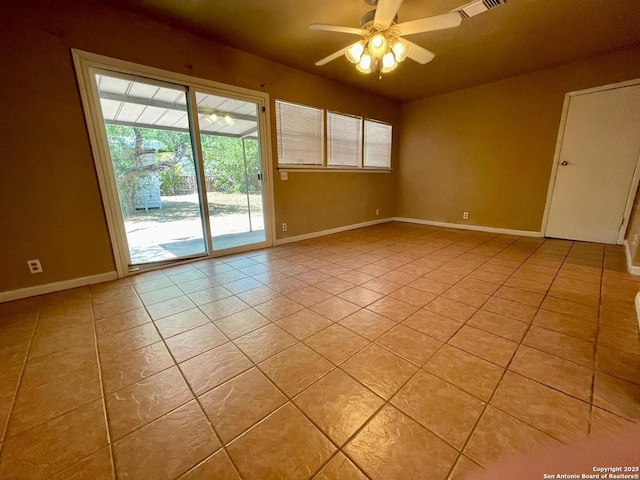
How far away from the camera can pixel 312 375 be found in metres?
1.33

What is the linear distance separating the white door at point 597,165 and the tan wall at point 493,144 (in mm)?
168

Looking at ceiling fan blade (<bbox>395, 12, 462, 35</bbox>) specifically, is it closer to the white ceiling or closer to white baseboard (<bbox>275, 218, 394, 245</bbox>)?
the white ceiling

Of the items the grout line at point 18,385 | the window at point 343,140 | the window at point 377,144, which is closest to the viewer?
the grout line at point 18,385

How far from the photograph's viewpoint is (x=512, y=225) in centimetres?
432

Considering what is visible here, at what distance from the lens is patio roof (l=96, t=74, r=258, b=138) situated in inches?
103

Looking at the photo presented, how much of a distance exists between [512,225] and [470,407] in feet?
13.9

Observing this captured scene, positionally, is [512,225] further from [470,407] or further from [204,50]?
[204,50]

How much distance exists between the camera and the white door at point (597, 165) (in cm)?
328

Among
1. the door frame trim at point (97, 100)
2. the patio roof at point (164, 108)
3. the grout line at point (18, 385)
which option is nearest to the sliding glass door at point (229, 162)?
the patio roof at point (164, 108)

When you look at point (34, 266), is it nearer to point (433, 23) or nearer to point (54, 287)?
point (54, 287)

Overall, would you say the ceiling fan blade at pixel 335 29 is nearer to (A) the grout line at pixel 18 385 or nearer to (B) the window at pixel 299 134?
(B) the window at pixel 299 134

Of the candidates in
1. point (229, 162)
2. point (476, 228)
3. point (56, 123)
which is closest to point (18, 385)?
point (56, 123)

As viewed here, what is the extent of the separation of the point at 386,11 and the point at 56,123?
284 centimetres

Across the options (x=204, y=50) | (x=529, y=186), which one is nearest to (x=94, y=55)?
(x=204, y=50)
